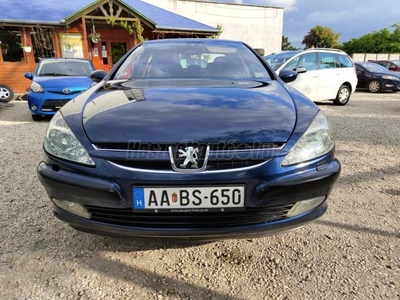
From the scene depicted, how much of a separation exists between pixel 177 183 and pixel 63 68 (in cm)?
651

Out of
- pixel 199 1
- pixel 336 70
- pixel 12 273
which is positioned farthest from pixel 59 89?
pixel 199 1

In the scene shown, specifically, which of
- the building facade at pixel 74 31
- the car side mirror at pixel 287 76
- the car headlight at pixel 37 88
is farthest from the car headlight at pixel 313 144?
the building facade at pixel 74 31

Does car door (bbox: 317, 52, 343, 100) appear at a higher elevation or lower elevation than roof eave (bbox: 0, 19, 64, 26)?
lower

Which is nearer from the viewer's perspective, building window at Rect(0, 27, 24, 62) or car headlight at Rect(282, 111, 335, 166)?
car headlight at Rect(282, 111, 335, 166)

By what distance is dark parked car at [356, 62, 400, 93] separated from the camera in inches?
468

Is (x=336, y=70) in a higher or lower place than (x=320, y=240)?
higher

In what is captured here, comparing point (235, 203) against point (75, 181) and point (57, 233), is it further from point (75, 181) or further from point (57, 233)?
point (57, 233)

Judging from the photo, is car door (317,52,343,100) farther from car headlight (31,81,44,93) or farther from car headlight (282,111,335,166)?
car headlight (282,111,335,166)

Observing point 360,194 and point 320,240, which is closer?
point 320,240

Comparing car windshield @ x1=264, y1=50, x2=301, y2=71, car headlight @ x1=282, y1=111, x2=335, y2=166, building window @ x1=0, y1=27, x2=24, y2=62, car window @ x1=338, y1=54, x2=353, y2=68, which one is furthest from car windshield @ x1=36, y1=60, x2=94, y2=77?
car window @ x1=338, y1=54, x2=353, y2=68

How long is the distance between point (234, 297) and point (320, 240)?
0.81 m

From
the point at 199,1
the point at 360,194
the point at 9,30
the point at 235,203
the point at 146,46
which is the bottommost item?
the point at 360,194

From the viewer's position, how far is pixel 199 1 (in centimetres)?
2161

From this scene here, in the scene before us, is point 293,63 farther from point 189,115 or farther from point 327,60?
point 189,115
